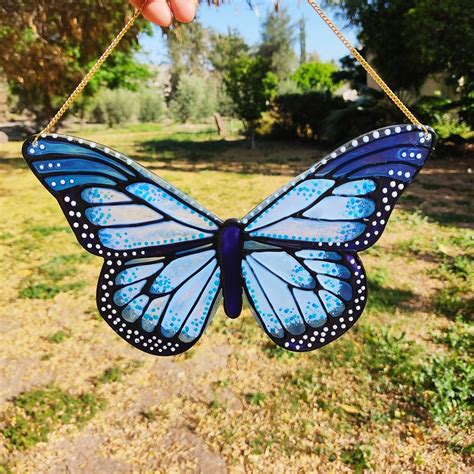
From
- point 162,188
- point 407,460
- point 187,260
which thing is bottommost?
point 407,460

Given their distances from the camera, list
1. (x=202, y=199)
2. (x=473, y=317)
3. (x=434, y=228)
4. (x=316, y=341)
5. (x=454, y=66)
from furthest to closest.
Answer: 1. (x=454, y=66)
2. (x=202, y=199)
3. (x=434, y=228)
4. (x=473, y=317)
5. (x=316, y=341)

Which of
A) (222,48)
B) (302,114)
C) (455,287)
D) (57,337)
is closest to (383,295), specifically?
(455,287)

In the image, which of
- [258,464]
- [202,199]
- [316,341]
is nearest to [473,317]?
[258,464]

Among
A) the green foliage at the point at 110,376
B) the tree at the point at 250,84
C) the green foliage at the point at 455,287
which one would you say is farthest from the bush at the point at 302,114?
the green foliage at the point at 110,376

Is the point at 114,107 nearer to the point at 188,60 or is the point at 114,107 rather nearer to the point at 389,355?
the point at 188,60

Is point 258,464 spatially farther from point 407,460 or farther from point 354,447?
point 407,460

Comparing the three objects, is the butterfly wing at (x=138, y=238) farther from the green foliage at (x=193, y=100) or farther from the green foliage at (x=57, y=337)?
the green foliage at (x=193, y=100)

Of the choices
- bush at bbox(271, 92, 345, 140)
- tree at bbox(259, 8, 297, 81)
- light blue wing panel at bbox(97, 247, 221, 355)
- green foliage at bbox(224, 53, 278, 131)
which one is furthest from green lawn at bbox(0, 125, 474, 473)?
tree at bbox(259, 8, 297, 81)
